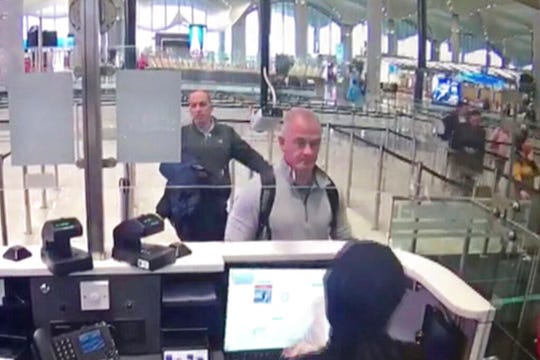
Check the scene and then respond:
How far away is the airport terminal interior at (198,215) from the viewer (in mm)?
1800

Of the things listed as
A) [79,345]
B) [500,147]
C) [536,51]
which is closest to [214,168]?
[79,345]

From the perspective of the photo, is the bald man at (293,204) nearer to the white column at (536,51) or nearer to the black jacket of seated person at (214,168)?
the black jacket of seated person at (214,168)

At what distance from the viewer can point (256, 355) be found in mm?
1930

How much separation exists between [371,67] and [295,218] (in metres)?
6.34

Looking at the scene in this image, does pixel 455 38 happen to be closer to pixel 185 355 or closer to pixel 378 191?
pixel 378 191

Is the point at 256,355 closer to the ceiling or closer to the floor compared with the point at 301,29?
closer to the floor

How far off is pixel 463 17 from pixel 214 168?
6.29 metres

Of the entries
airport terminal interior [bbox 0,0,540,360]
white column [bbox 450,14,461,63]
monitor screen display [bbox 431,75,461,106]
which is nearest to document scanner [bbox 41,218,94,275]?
airport terminal interior [bbox 0,0,540,360]

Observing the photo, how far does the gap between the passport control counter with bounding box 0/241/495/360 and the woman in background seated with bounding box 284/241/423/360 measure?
398 millimetres

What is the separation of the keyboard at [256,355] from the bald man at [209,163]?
118 centimetres

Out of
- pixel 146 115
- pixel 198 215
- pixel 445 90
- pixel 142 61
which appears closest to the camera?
pixel 146 115

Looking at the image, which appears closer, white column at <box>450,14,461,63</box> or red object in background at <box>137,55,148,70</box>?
red object in background at <box>137,55,148,70</box>

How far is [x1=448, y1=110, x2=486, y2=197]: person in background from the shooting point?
6.29 m

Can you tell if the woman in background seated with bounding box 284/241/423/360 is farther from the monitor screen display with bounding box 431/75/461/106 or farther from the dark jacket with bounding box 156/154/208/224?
the monitor screen display with bounding box 431/75/461/106
